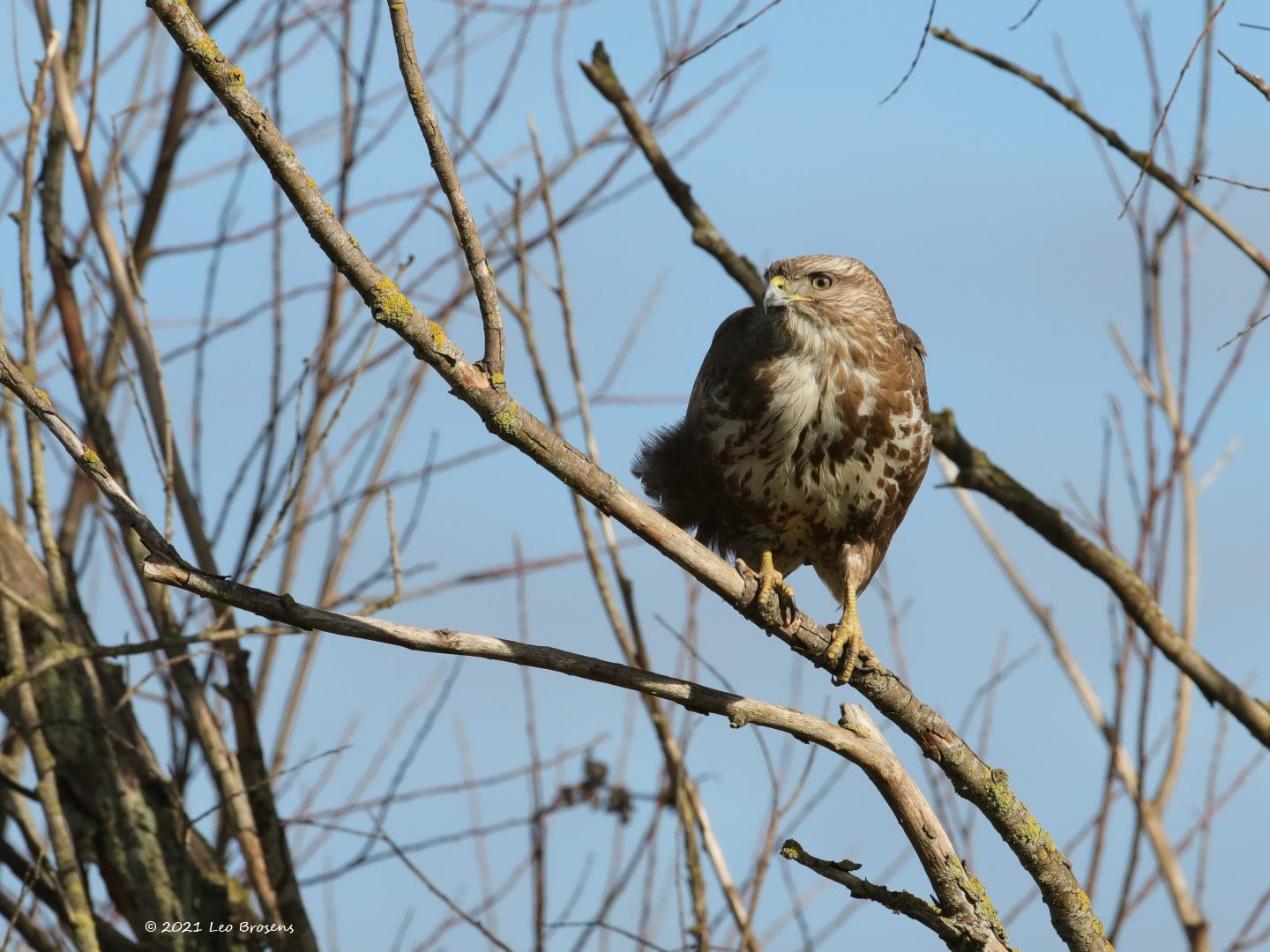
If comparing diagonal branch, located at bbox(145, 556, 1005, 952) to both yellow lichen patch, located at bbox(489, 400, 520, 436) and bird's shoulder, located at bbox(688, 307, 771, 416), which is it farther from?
bird's shoulder, located at bbox(688, 307, 771, 416)

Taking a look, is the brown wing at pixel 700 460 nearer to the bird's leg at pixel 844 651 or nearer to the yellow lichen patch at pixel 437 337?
the bird's leg at pixel 844 651

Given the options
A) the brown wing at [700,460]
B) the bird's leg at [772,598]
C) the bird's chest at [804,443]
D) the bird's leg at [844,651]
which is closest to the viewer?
the bird's leg at [772,598]

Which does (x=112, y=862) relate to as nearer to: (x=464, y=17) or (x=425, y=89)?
(x=425, y=89)

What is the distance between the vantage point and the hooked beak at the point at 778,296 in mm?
4617

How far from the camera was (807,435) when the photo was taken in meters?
4.50

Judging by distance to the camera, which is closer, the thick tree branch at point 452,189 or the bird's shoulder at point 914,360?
the thick tree branch at point 452,189

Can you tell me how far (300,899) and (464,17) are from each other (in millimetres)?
3690

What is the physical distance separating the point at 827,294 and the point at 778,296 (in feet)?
0.68

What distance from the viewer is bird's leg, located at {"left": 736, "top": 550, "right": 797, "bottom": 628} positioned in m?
3.79

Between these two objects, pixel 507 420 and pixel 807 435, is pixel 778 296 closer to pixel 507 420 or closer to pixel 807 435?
pixel 807 435

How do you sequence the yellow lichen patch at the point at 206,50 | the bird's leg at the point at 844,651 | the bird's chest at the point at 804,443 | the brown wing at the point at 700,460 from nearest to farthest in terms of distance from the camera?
the yellow lichen patch at the point at 206,50, the bird's leg at the point at 844,651, the bird's chest at the point at 804,443, the brown wing at the point at 700,460

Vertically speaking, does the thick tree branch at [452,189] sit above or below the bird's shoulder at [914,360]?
below

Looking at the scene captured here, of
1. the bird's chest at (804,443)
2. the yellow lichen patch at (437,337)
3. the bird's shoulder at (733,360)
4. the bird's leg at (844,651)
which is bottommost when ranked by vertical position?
the yellow lichen patch at (437,337)

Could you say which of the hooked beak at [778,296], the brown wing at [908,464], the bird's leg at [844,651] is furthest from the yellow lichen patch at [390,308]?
the brown wing at [908,464]
